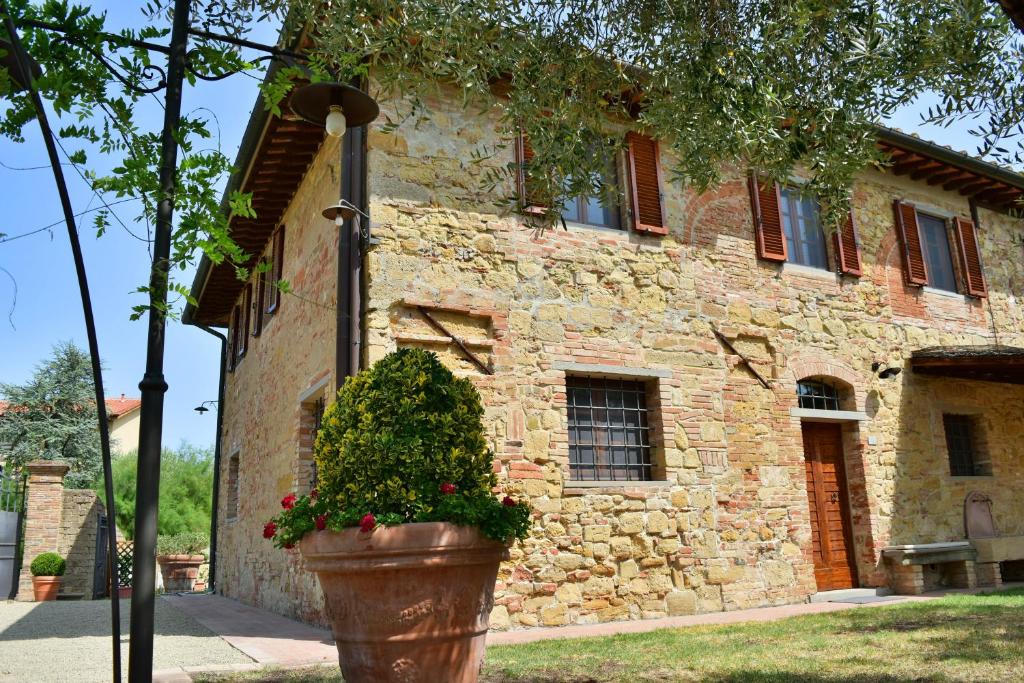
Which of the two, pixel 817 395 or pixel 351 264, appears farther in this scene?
pixel 817 395

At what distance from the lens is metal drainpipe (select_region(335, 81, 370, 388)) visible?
6926mm

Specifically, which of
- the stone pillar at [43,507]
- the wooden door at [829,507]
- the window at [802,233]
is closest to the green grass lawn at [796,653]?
the wooden door at [829,507]

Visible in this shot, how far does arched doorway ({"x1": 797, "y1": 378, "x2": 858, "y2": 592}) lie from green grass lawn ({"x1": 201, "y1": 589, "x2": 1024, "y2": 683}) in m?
2.27

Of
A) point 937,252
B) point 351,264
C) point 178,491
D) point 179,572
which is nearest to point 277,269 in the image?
point 351,264

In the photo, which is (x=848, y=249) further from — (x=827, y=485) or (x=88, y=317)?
(x=88, y=317)

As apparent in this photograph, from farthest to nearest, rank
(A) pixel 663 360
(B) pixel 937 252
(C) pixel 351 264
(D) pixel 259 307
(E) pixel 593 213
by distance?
1. (D) pixel 259 307
2. (B) pixel 937 252
3. (E) pixel 593 213
4. (A) pixel 663 360
5. (C) pixel 351 264

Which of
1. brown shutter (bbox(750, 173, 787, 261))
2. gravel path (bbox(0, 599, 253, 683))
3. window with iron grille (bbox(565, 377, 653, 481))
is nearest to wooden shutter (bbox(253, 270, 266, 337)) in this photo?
gravel path (bbox(0, 599, 253, 683))

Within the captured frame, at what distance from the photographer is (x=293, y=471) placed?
334 inches

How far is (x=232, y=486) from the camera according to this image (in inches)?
499

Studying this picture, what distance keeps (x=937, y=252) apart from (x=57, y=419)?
2108cm

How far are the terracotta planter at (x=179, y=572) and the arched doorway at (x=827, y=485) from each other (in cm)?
1235

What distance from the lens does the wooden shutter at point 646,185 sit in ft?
27.8

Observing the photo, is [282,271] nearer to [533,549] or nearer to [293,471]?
[293,471]

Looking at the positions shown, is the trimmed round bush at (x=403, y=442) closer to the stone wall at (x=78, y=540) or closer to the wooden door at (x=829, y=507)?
the wooden door at (x=829, y=507)
